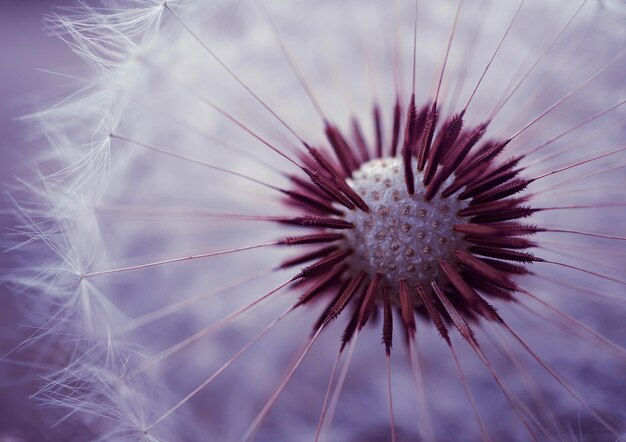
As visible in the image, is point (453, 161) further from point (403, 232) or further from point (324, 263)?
point (324, 263)

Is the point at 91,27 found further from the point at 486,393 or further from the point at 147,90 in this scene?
the point at 486,393

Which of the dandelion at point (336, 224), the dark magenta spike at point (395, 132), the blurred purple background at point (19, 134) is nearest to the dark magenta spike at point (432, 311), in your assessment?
the dandelion at point (336, 224)

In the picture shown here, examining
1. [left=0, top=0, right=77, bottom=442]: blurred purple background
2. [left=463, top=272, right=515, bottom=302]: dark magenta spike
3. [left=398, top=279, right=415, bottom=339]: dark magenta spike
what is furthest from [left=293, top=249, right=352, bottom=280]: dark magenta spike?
[left=0, top=0, right=77, bottom=442]: blurred purple background

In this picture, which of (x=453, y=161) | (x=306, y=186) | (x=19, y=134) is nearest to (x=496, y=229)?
(x=453, y=161)

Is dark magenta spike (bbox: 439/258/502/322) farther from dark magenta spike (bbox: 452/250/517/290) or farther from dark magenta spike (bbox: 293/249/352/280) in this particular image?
dark magenta spike (bbox: 293/249/352/280)

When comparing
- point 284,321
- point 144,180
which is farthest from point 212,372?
point 144,180

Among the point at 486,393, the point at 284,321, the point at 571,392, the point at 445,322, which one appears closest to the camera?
the point at 445,322
